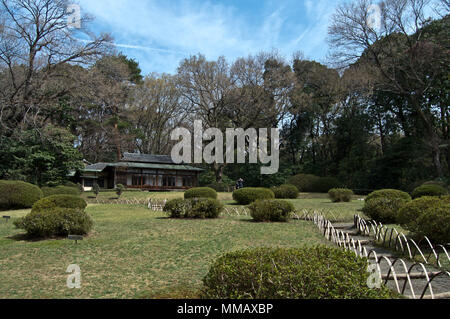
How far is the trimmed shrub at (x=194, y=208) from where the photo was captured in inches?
542

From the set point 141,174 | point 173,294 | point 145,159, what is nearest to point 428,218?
point 173,294

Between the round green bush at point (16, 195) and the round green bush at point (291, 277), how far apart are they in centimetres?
1954

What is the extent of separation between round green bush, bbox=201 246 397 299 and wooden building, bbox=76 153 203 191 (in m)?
34.2

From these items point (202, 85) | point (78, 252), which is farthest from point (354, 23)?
point (78, 252)

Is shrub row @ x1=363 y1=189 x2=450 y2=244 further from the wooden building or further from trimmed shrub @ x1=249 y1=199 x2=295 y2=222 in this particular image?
the wooden building

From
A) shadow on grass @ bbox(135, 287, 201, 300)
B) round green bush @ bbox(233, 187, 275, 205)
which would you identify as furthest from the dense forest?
shadow on grass @ bbox(135, 287, 201, 300)

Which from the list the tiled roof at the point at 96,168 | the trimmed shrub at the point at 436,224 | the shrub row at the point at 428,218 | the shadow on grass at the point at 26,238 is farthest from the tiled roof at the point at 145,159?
the trimmed shrub at the point at 436,224

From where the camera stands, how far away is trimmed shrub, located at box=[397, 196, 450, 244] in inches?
308

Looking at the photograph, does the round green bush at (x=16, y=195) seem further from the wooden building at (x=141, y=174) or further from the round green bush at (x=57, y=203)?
the wooden building at (x=141, y=174)

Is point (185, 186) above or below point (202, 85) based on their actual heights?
below

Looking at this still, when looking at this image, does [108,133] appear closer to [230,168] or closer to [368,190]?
[230,168]

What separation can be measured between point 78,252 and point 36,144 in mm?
24761
